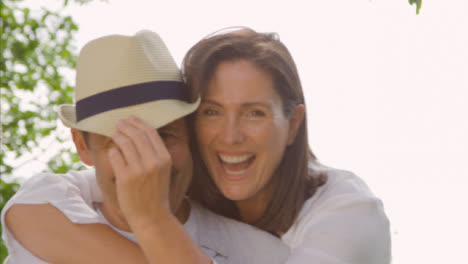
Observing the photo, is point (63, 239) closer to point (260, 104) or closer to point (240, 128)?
point (240, 128)

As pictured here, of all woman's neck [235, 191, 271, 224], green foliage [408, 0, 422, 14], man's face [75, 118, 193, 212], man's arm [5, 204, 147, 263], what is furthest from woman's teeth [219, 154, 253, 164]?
green foliage [408, 0, 422, 14]

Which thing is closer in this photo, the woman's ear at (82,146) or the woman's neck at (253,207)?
the woman's ear at (82,146)

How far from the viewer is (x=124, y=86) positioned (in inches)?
108

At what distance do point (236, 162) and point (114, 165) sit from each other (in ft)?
2.67

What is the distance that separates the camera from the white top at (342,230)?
114 inches

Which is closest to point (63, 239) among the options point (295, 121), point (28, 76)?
point (295, 121)

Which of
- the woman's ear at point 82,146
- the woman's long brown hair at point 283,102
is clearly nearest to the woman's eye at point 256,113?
the woman's long brown hair at point 283,102

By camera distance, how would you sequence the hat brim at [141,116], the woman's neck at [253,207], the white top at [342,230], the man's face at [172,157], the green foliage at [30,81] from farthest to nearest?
the green foliage at [30,81]
the woman's neck at [253,207]
the white top at [342,230]
the man's face at [172,157]
the hat brim at [141,116]

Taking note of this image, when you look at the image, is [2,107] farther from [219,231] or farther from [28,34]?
[219,231]

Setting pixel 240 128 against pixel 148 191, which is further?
pixel 240 128

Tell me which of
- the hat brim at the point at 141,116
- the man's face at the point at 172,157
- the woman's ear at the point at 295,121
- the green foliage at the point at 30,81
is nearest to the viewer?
the hat brim at the point at 141,116

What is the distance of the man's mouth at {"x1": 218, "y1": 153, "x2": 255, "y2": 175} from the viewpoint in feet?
10.3

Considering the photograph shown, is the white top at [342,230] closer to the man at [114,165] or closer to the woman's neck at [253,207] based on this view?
the woman's neck at [253,207]

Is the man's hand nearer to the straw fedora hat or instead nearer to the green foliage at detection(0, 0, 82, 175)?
the straw fedora hat
